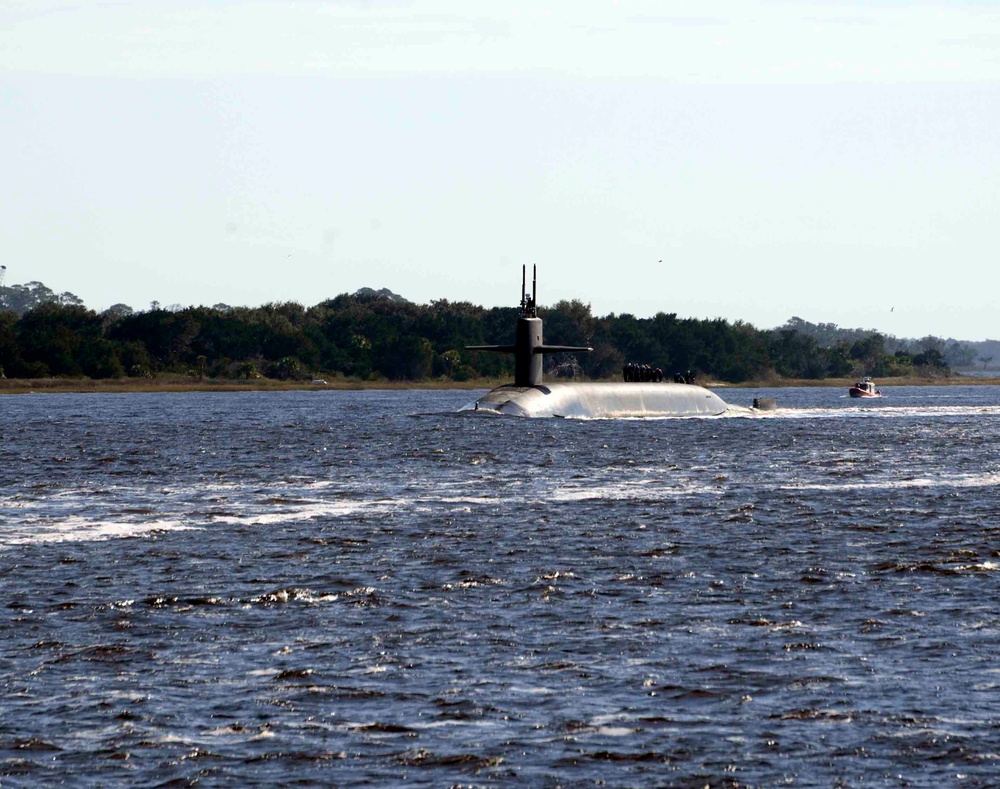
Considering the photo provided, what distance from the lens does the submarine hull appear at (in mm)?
93125

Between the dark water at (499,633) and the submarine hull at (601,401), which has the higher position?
the submarine hull at (601,401)

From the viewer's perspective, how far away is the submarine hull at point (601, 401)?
93.1 meters

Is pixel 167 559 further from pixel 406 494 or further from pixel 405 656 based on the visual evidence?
pixel 406 494

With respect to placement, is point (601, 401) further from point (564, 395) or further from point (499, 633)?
point (499, 633)

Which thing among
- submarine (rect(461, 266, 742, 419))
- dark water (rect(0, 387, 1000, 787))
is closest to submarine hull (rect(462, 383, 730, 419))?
submarine (rect(461, 266, 742, 419))

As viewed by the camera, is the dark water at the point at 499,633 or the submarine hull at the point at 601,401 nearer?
the dark water at the point at 499,633

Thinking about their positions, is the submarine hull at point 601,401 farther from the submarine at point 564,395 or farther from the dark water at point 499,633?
the dark water at point 499,633

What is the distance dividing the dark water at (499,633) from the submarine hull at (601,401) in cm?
4192

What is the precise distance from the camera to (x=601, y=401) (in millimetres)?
101250

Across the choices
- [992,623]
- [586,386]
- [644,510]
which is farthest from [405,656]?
[586,386]

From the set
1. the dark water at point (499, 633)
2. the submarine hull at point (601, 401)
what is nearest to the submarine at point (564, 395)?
the submarine hull at point (601, 401)

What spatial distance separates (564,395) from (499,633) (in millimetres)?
75078

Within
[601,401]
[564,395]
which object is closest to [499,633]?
[564,395]

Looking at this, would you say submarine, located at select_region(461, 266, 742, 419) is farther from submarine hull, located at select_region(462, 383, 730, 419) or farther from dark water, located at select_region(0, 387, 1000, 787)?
dark water, located at select_region(0, 387, 1000, 787)
